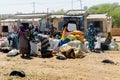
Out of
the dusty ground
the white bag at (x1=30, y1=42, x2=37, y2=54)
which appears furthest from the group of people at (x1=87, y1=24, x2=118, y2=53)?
the white bag at (x1=30, y1=42, x2=37, y2=54)

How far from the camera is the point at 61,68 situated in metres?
12.1

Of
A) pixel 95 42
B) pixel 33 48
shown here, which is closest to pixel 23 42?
pixel 33 48

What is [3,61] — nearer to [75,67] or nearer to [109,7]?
[75,67]

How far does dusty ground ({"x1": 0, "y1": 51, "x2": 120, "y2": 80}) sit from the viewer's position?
408 inches

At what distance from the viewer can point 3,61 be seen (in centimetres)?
1405

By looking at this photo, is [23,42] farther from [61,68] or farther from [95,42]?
[95,42]

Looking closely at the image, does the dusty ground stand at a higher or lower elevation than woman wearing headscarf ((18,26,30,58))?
lower

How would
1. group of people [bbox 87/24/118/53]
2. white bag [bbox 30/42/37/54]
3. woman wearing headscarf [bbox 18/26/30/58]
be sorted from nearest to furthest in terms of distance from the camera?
woman wearing headscarf [bbox 18/26/30/58]
white bag [bbox 30/42/37/54]
group of people [bbox 87/24/118/53]

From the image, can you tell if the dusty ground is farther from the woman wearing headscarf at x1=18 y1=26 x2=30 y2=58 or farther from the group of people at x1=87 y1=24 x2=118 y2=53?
the group of people at x1=87 y1=24 x2=118 y2=53

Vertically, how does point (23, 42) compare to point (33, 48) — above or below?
above

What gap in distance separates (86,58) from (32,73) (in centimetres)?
476

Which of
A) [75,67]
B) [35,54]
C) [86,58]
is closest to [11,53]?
[35,54]

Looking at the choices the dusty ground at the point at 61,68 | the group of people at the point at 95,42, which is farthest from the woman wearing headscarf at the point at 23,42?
the group of people at the point at 95,42

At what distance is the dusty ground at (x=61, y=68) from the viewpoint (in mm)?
10352
